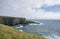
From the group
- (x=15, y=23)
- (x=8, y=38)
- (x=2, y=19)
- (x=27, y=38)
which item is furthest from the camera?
(x=15, y=23)

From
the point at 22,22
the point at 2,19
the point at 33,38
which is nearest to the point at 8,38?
the point at 33,38

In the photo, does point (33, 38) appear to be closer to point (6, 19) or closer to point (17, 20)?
point (6, 19)

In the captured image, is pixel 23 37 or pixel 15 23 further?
pixel 15 23

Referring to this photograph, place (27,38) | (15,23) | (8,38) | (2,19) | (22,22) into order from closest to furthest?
(8,38) → (27,38) → (2,19) → (15,23) → (22,22)

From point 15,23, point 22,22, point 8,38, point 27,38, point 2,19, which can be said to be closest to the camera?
point 8,38

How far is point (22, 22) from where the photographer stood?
13662cm

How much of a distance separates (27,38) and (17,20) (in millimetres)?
110792

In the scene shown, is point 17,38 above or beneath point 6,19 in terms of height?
above

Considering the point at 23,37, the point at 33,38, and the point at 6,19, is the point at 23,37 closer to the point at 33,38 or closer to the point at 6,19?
the point at 33,38

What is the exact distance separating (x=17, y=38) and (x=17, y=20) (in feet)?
366

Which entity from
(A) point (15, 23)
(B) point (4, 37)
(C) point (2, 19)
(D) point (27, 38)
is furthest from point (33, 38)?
(A) point (15, 23)

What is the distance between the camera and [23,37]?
722 inches

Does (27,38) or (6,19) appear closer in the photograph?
(27,38)

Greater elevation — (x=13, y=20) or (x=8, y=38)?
(x=8, y=38)
